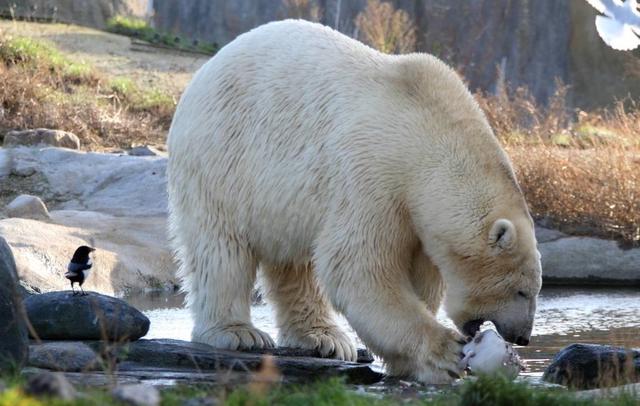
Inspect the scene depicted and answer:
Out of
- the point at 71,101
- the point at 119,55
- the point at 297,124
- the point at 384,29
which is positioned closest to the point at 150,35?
the point at 119,55

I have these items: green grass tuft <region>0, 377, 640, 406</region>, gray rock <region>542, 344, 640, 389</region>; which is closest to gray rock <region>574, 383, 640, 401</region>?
green grass tuft <region>0, 377, 640, 406</region>

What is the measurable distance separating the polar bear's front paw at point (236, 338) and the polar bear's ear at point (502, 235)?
1.67 meters

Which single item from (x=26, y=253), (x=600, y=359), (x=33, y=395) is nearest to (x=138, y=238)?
(x=26, y=253)

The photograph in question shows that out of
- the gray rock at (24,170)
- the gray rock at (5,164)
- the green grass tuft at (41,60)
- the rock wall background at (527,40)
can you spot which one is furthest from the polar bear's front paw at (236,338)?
the rock wall background at (527,40)

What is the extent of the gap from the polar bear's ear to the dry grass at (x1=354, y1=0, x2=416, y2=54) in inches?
597

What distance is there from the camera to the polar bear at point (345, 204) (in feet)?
22.8

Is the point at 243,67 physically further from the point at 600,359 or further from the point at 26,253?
the point at 26,253

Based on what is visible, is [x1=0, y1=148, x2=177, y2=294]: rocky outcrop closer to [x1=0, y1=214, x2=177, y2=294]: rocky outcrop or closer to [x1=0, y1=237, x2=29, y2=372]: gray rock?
[x1=0, y1=214, x2=177, y2=294]: rocky outcrop

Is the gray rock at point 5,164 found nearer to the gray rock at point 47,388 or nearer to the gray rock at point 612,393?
the gray rock at point 612,393

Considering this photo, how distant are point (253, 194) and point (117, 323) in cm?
122

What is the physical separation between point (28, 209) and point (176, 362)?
18.6ft

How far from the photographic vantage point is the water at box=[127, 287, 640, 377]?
340 inches

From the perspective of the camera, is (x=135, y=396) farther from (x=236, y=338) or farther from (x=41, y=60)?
(x=41, y=60)

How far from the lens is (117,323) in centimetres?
693
